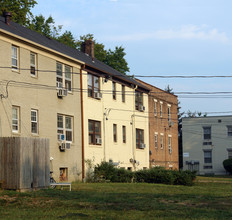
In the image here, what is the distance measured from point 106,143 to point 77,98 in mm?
5383

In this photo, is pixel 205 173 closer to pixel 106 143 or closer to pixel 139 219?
pixel 106 143

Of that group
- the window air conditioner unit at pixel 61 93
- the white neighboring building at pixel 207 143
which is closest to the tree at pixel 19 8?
the window air conditioner unit at pixel 61 93

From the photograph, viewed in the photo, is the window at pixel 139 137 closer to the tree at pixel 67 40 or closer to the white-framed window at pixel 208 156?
the tree at pixel 67 40

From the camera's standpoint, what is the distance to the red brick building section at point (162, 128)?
47.9 m

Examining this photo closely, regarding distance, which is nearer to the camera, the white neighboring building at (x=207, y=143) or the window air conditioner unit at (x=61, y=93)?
the window air conditioner unit at (x=61, y=93)

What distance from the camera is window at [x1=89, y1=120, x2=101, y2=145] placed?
3553cm

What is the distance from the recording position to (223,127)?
6856 cm

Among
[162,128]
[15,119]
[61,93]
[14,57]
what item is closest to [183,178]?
[61,93]

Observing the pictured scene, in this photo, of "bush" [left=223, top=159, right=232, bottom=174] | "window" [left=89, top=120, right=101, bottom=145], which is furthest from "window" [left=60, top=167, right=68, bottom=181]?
"bush" [left=223, top=159, right=232, bottom=174]

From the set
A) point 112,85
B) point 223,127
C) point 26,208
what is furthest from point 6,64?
point 223,127

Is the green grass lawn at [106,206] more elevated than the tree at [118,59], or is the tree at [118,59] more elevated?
the tree at [118,59]

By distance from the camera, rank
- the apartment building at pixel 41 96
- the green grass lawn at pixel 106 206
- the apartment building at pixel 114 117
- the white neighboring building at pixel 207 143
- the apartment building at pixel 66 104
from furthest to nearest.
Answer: the white neighboring building at pixel 207 143 < the apartment building at pixel 114 117 < the apartment building at pixel 66 104 < the apartment building at pixel 41 96 < the green grass lawn at pixel 106 206

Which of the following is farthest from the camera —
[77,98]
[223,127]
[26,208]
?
[223,127]

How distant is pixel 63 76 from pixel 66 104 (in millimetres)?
1811
